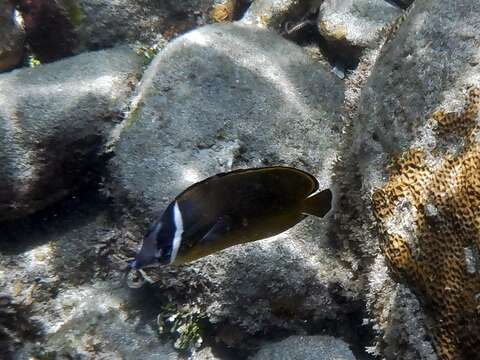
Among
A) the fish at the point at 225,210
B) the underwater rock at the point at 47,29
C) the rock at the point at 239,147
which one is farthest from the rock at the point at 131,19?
the fish at the point at 225,210

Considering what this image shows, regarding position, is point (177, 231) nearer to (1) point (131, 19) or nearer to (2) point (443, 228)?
(2) point (443, 228)

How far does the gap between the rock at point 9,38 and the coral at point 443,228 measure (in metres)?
4.22

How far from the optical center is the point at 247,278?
3.02 meters

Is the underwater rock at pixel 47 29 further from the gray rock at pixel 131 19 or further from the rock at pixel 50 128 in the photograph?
the rock at pixel 50 128

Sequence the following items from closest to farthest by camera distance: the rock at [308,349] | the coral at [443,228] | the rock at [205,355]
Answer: the coral at [443,228]
the rock at [308,349]
the rock at [205,355]

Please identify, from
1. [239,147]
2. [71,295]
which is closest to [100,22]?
[239,147]

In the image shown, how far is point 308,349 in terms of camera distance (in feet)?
9.69

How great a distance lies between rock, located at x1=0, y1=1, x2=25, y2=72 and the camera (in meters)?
4.54

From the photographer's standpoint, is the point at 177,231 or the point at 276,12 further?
the point at 276,12

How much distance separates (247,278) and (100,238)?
151 cm

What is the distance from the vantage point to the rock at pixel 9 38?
4.54m

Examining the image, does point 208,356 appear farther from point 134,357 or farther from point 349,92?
point 349,92

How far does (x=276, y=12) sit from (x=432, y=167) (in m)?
2.88

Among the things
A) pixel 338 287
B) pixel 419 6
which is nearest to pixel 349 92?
pixel 419 6
